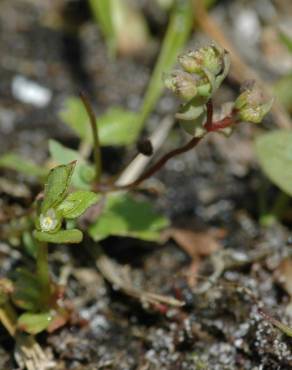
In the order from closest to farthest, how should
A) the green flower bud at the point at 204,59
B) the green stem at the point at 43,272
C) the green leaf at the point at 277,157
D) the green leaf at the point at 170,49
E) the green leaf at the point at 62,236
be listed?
the green leaf at the point at 62,236 < the green flower bud at the point at 204,59 < the green stem at the point at 43,272 < the green leaf at the point at 277,157 < the green leaf at the point at 170,49

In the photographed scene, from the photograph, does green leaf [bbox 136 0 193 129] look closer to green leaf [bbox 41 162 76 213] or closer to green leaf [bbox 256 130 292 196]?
green leaf [bbox 256 130 292 196]

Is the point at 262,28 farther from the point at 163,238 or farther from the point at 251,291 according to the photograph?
the point at 251,291

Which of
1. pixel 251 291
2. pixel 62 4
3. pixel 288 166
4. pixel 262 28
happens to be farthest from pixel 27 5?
pixel 251 291

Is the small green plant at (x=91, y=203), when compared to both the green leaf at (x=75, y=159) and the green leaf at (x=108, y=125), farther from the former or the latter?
the green leaf at (x=108, y=125)

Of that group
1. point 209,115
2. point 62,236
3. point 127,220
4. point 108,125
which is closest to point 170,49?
point 108,125

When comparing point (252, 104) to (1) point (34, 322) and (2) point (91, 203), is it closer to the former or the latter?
(2) point (91, 203)

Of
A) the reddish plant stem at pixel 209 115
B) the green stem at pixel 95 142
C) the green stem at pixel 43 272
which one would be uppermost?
the reddish plant stem at pixel 209 115

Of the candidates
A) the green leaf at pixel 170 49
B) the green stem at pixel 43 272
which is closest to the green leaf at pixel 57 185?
the green stem at pixel 43 272
